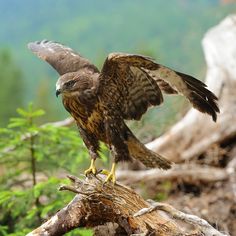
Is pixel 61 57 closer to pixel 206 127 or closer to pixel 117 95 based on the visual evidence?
pixel 117 95

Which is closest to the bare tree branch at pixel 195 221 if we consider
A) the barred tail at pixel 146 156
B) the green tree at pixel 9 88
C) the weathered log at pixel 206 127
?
the barred tail at pixel 146 156

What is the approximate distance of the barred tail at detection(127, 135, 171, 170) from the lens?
605cm

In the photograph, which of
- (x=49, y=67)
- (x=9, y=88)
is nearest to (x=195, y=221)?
(x=9, y=88)

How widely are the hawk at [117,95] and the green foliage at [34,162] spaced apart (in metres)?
0.84

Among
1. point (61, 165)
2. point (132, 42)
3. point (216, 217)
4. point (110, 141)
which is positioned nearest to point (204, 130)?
point (216, 217)

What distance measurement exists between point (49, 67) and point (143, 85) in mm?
57720

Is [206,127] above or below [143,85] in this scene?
above

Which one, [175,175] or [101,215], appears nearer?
[101,215]

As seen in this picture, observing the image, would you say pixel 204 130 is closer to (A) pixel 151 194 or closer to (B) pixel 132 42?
(A) pixel 151 194

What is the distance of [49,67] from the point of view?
62.9 metres

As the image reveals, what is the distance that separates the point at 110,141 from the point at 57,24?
246 ft

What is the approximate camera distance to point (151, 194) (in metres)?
9.35

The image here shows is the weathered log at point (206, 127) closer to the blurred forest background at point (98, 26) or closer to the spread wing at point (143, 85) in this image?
the spread wing at point (143, 85)

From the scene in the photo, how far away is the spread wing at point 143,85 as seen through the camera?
17.0ft
